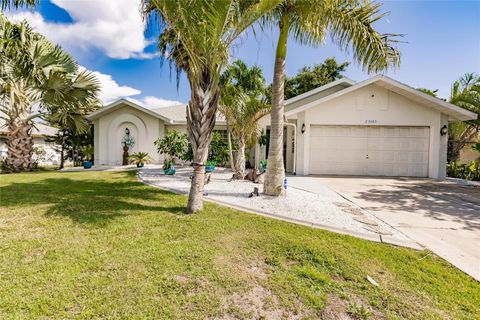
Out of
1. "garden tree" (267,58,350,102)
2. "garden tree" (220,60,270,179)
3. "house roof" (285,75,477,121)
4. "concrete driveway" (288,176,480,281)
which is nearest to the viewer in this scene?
"concrete driveway" (288,176,480,281)

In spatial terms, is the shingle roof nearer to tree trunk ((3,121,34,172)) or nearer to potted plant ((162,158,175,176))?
potted plant ((162,158,175,176))

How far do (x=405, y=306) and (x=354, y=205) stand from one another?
4.58 m

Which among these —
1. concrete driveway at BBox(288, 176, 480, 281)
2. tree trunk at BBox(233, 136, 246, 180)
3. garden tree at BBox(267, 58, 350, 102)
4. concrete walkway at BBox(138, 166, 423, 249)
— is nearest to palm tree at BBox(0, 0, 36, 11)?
concrete walkway at BBox(138, 166, 423, 249)

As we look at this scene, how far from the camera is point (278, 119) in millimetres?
7203

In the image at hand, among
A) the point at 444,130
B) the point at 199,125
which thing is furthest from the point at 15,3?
the point at 444,130

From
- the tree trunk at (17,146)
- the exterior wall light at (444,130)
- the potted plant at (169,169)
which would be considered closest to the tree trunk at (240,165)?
the potted plant at (169,169)

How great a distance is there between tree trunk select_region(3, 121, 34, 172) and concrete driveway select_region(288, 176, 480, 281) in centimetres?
1556

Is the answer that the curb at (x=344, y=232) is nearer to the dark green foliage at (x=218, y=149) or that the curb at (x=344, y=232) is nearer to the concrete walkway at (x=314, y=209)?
the concrete walkway at (x=314, y=209)

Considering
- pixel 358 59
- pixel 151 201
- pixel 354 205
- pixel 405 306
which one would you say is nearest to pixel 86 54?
pixel 151 201

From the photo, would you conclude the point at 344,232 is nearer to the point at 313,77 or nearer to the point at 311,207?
the point at 311,207

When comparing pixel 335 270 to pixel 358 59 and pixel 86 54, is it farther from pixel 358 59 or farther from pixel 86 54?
pixel 86 54

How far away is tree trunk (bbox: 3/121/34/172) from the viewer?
1248 cm

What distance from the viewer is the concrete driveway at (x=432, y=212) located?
13.4 feet

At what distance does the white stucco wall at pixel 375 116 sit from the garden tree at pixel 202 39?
27.8 ft
